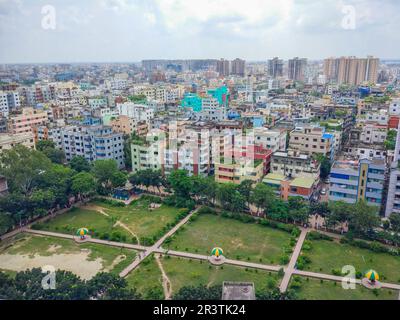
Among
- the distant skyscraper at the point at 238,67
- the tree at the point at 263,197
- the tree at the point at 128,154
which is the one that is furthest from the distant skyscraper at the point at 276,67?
the tree at the point at 263,197

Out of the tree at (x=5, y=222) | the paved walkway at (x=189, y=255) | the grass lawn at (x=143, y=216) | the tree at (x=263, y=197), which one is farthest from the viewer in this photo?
the tree at (x=263, y=197)

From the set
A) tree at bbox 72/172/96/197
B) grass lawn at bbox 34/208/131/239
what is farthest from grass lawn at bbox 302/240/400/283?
tree at bbox 72/172/96/197

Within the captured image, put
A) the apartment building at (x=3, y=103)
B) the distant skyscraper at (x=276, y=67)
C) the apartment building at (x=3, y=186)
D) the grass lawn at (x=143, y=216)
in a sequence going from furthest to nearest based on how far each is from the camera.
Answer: the distant skyscraper at (x=276, y=67) < the apartment building at (x=3, y=103) < the apartment building at (x=3, y=186) < the grass lawn at (x=143, y=216)

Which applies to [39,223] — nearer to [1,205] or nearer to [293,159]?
[1,205]

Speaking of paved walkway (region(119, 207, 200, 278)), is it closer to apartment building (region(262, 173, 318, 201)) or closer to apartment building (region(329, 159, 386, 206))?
apartment building (region(262, 173, 318, 201))

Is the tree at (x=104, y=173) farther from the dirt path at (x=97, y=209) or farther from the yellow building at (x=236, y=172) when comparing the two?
the yellow building at (x=236, y=172)
